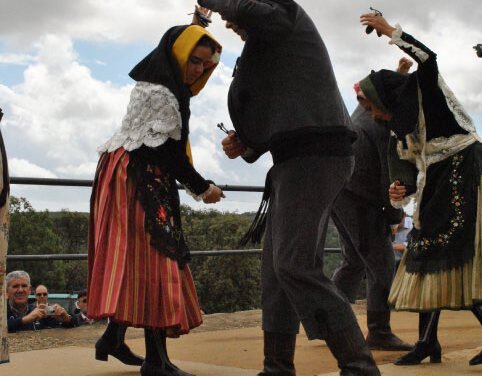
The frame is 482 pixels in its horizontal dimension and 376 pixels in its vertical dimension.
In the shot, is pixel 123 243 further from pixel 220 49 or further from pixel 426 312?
pixel 426 312

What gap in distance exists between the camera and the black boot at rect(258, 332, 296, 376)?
11.2 feet

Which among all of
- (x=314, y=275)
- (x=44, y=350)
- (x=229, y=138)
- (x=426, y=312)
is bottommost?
(x=44, y=350)

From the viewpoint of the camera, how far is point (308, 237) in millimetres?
3115

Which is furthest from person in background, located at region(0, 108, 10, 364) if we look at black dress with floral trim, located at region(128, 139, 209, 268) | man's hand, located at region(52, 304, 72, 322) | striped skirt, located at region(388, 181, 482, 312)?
man's hand, located at region(52, 304, 72, 322)

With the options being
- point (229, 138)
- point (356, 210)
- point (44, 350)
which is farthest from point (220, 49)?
point (44, 350)

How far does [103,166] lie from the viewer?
3.72 m

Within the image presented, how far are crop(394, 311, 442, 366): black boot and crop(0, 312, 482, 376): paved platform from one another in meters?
0.05

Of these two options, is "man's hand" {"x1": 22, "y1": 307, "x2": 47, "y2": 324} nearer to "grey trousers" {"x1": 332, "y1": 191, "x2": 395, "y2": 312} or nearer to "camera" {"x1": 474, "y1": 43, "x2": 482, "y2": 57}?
"grey trousers" {"x1": 332, "y1": 191, "x2": 395, "y2": 312}

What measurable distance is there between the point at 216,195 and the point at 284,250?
682 millimetres

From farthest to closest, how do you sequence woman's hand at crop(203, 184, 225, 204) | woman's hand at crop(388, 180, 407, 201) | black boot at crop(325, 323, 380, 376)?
woman's hand at crop(388, 180, 407, 201) → woman's hand at crop(203, 184, 225, 204) → black boot at crop(325, 323, 380, 376)

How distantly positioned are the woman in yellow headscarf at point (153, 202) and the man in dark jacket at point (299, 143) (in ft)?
1.19

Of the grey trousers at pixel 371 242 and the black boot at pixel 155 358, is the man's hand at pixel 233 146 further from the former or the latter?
the grey trousers at pixel 371 242

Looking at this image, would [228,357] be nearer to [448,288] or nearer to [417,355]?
[417,355]

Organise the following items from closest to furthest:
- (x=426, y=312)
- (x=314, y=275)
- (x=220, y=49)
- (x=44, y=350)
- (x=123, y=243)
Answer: (x=314, y=275)
(x=123, y=243)
(x=220, y=49)
(x=426, y=312)
(x=44, y=350)
